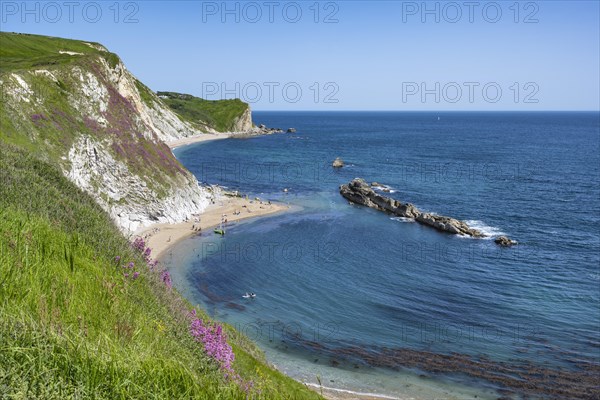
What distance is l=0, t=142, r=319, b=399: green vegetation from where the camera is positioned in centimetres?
619

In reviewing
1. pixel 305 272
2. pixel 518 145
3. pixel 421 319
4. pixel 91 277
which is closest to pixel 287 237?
pixel 305 272

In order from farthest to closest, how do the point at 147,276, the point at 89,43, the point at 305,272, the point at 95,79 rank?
the point at 89,43, the point at 95,79, the point at 305,272, the point at 147,276

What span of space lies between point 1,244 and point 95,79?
65148 mm

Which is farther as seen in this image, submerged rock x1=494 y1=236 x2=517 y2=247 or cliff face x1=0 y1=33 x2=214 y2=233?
submerged rock x1=494 y1=236 x2=517 y2=247

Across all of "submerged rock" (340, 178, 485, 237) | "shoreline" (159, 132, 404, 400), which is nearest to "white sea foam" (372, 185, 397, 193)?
"submerged rock" (340, 178, 485, 237)

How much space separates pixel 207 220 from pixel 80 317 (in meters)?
59.0

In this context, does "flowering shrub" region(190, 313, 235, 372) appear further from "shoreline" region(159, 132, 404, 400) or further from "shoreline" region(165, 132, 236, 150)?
"shoreline" region(165, 132, 236, 150)

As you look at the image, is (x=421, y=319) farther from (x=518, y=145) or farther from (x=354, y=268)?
(x=518, y=145)

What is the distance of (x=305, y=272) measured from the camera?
159 feet

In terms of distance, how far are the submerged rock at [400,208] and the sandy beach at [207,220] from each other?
1560 cm

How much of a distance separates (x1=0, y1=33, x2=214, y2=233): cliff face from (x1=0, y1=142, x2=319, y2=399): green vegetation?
119 feet

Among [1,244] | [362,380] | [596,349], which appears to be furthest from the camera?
[596,349]

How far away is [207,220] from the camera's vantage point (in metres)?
66.2

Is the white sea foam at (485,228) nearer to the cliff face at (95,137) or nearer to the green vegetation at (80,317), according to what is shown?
the cliff face at (95,137)
